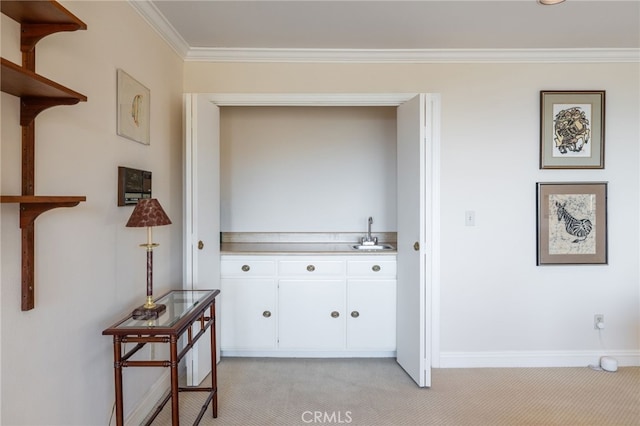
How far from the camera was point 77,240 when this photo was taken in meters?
1.49

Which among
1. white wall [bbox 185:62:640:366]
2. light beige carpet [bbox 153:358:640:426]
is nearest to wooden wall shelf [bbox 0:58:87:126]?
white wall [bbox 185:62:640:366]

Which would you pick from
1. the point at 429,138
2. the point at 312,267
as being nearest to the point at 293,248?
the point at 312,267

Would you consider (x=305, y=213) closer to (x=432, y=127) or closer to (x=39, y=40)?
(x=432, y=127)

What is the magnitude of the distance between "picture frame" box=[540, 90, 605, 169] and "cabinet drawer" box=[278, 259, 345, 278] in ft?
6.12

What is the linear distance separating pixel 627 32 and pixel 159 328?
3.46 meters

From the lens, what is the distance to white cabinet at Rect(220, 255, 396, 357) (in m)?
2.77

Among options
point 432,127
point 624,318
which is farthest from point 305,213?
point 624,318

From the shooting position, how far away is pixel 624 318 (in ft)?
8.92

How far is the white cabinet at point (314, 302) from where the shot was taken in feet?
9.09

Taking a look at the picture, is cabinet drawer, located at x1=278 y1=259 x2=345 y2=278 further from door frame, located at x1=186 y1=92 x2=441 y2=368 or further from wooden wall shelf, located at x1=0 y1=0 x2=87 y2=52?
wooden wall shelf, located at x1=0 y1=0 x2=87 y2=52

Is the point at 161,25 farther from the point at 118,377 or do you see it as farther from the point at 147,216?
the point at 118,377

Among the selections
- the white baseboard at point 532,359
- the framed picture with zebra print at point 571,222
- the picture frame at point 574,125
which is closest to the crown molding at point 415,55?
the picture frame at point 574,125

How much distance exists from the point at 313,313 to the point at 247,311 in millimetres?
539

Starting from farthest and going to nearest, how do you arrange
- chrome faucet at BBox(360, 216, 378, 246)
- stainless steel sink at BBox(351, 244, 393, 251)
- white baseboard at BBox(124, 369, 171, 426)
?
chrome faucet at BBox(360, 216, 378, 246) → stainless steel sink at BBox(351, 244, 393, 251) → white baseboard at BBox(124, 369, 171, 426)
